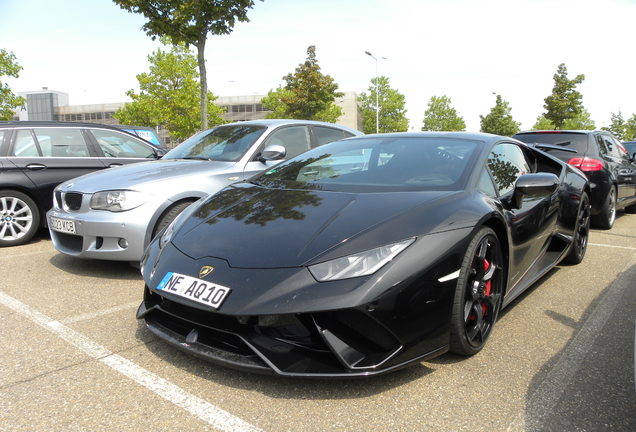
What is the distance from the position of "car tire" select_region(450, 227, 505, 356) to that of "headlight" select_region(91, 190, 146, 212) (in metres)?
2.68

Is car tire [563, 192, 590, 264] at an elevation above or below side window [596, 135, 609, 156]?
below

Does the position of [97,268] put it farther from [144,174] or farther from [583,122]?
[583,122]

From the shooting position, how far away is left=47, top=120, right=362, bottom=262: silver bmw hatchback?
391cm

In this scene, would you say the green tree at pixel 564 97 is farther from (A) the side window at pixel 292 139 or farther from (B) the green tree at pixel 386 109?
(A) the side window at pixel 292 139

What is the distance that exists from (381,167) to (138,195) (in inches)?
80.7

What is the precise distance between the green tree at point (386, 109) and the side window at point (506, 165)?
49.2m

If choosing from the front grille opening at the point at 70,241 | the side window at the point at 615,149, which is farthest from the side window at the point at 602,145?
the front grille opening at the point at 70,241

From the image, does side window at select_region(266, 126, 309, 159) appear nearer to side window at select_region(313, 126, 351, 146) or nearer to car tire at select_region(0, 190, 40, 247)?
side window at select_region(313, 126, 351, 146)

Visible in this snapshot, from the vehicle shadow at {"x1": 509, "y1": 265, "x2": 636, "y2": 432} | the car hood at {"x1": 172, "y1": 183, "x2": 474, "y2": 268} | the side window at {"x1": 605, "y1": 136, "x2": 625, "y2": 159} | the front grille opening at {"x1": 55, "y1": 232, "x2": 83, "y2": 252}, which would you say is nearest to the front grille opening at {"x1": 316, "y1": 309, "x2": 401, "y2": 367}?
the car hood at {"x1": 172, "y1": 183, "x2": 474, "y2": 268}

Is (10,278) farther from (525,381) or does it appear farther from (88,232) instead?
(525,381)

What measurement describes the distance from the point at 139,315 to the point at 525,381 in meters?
1.93

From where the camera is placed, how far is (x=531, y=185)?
9.84 ft

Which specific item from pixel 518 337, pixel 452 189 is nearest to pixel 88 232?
pixel 452 189

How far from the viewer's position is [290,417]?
1987 millimetres
